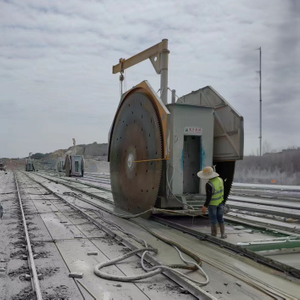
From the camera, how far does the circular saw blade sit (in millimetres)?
9383

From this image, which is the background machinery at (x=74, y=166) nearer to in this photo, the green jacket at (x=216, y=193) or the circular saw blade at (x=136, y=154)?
the circular saw blade at (x=136, y=154)

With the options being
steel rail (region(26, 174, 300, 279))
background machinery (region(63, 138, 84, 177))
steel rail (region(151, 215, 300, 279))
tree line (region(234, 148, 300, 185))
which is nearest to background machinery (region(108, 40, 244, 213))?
steel rail (region(151, 215, 300, 279))

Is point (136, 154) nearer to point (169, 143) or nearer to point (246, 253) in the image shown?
point (169, 143)

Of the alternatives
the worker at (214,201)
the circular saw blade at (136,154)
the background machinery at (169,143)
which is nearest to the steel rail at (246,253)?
the worker at (214,201)

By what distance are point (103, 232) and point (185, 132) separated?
3359 millimetres

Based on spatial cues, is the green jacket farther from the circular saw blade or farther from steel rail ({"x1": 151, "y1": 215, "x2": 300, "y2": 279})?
the circular saw blade

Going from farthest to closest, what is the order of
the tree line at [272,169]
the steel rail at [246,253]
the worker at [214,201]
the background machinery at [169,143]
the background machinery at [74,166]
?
1. the background machinery at [74,166]
2. the tree line at [272,169]
3. the background machinery at [169,143]
4. the worker at [214,201]
5. the steel rail at [246,253]

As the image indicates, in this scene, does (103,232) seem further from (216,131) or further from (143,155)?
(216,131)

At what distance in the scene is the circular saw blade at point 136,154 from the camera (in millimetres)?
9383

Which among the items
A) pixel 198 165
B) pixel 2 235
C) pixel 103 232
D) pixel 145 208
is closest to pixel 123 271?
pixel 103 232

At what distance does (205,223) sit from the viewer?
9.46 m

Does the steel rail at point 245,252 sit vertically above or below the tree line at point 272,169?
below

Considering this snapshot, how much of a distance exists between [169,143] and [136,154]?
61.9 inches

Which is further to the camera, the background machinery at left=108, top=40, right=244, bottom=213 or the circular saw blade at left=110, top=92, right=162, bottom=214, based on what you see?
the circular saw blade at left=110, top=92, right=162, bottom=214
